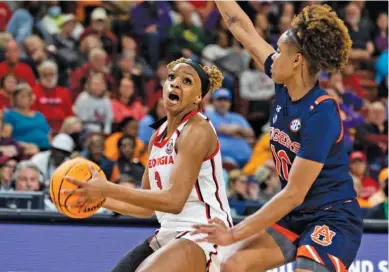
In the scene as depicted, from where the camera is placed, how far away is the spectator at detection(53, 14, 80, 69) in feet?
35.0

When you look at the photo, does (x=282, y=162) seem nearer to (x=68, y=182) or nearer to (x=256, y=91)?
(x=68, y=182)

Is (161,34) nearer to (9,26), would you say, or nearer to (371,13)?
(9,26)

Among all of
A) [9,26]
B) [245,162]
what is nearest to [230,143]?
[245,162]

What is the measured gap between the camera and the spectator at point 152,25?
452 inches

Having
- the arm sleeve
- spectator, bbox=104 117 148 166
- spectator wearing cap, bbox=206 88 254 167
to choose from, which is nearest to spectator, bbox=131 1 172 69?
spectator wearing cap, bbox=206 88 254 167

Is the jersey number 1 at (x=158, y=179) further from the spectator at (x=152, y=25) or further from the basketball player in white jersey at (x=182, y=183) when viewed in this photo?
the spectator at (x=152, y=25)

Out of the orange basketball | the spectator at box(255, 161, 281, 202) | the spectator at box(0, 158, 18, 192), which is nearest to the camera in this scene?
the orange basketball

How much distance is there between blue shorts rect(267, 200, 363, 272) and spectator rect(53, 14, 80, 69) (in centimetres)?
667

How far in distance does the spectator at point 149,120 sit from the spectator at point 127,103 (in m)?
0.26

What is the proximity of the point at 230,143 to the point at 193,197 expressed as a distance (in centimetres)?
540

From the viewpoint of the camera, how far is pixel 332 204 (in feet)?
14.0

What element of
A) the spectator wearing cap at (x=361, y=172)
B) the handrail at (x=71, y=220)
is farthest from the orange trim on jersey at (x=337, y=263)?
the spectator wearing cap at (x=361, y=172)

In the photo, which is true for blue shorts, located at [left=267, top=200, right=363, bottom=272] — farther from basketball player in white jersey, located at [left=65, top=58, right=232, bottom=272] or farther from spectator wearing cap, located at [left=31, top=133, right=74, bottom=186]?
spectator wearing cap, located at [left=31, top=133, right=74, bottom=186]

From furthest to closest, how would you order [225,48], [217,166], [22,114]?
[225,48]
[22,114]
[217,166]
